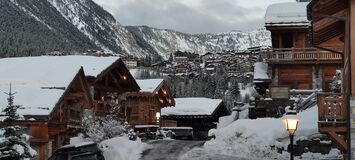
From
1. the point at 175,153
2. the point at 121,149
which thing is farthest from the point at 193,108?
the point at 121,149

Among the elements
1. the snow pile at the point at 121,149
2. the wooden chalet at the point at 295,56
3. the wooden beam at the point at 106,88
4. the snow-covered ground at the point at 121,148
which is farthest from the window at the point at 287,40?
the snow pile at the point at 121,149

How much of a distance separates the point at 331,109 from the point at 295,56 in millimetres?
26319

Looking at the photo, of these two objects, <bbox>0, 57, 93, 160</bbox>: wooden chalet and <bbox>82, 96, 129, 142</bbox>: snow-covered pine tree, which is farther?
<bbox>82, 96, 129, 142</bbox>: snow-covered pine tree

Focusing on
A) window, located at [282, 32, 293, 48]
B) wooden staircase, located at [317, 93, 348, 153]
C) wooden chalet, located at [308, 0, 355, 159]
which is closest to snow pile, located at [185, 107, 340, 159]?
wooden chalet, located at [308, 0, 355, 159]

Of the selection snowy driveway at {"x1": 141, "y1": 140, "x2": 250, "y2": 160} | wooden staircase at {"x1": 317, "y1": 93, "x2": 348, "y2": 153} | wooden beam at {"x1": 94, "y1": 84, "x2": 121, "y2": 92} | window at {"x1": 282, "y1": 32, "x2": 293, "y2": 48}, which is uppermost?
window at {"x1": 282, "y1": 32, "x2": 293, "y2": 48}

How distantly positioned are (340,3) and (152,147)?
15.3m

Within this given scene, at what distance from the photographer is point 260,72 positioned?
4722 centimetres

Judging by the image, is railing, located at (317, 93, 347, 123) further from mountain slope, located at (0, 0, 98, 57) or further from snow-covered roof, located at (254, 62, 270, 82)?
mountain slope, located at (0, 0, 98, 57)

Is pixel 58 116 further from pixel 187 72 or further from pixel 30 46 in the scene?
pixel 187 72

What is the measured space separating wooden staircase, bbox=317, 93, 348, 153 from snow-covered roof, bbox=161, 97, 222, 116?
142 ft

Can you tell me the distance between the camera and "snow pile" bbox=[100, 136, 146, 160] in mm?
27766

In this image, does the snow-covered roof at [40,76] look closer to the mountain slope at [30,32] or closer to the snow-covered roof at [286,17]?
the snow-covered roof at [286,17]

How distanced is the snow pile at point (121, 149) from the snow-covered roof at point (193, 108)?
3181 cm

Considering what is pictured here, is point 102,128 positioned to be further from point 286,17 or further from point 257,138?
point 286,17
